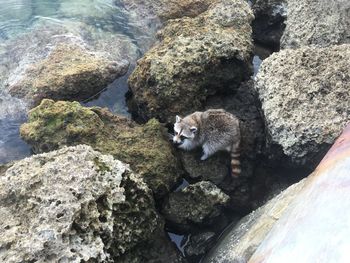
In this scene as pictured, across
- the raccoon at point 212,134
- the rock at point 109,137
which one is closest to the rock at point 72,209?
the rock at point 109,137

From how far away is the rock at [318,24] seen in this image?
21.7 feet

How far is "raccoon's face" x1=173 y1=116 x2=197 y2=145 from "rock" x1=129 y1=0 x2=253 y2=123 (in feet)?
1.30

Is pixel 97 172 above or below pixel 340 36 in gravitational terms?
below

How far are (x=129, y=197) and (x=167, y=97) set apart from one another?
2009mm

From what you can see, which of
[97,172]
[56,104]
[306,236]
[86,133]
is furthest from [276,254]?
[56,104]

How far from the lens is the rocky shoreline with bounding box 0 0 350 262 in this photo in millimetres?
4090

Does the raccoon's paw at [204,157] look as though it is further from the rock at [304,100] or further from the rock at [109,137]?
the rock at [304,100]

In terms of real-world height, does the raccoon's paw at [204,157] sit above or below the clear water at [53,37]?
above

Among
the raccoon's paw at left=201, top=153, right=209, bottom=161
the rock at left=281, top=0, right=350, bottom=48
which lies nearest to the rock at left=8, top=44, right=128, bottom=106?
the raccoon's paw at left=201, top=153, right=209, bottom=161

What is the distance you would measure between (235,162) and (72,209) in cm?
262

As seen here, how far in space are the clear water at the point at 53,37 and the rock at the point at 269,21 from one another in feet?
5.82

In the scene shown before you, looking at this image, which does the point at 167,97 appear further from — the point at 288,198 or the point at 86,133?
the point at 288,198

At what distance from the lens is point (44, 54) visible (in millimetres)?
8055

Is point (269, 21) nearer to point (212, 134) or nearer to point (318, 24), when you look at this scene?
point (318, 24)
